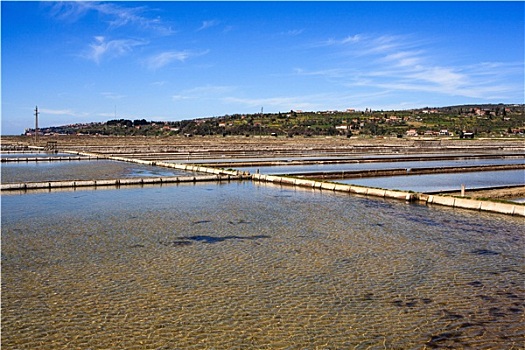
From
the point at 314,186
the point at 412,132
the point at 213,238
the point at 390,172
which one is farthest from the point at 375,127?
the point at 213,238

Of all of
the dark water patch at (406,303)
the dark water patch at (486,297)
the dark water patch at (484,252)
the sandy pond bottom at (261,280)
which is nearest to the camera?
the sandy pond bottom at (261,280)

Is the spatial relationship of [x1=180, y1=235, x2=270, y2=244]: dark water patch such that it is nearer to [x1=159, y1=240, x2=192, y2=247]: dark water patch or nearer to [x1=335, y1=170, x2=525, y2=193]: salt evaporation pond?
[x1=159, y1=240, x2=192, y2=247]: dark water patch

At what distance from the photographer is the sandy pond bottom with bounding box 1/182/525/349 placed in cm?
391

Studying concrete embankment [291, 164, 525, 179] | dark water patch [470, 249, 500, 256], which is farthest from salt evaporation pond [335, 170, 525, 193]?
dark water patch [470, 249, 500, 256]

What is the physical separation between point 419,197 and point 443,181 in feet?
16.4

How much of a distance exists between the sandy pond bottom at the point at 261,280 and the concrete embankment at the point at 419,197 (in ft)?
1.50

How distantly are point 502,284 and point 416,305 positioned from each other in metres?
1.21

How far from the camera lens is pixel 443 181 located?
1518 cm

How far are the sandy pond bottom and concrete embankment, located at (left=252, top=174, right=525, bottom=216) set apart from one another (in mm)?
456

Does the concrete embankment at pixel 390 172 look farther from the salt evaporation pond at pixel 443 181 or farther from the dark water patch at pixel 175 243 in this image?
the dark water patch at pixel 175 243

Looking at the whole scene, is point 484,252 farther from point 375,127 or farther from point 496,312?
point 375,127

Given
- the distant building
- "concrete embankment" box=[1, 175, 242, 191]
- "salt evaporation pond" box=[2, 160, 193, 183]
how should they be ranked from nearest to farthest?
"concrete embankment" box=[1, 175, 242, 191], "salt evaporation pond" box=[2, 160, 193, 183], the distant building

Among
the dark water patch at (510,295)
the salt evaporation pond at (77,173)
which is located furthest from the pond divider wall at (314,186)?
the dark water patch at (510,295)

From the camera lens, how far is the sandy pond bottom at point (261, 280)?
3.91 m
